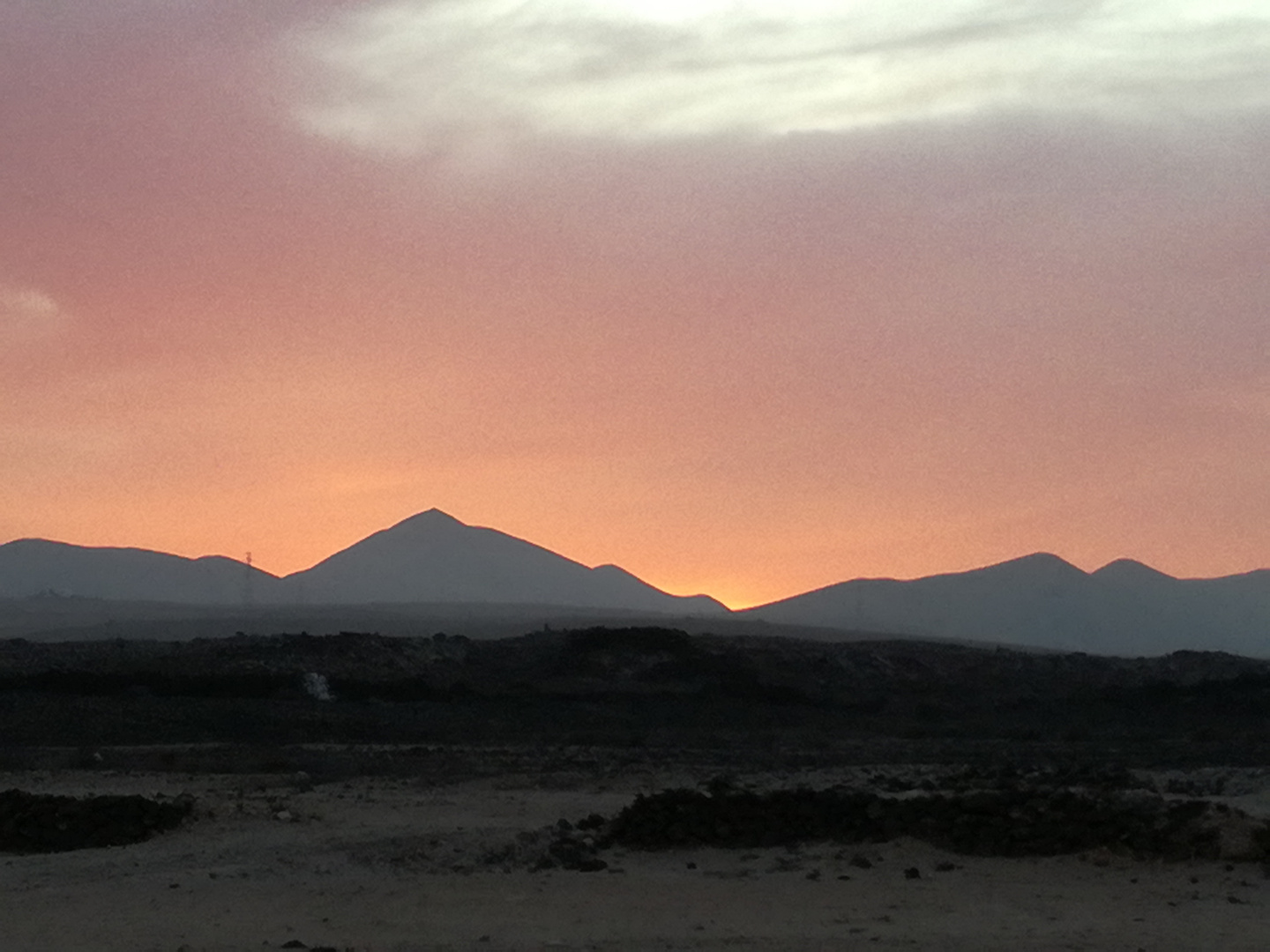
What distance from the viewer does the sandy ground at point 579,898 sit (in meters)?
12.0

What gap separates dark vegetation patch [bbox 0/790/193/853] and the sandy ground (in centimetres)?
46

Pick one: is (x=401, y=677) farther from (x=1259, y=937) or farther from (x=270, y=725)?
(x=1259, y=937)

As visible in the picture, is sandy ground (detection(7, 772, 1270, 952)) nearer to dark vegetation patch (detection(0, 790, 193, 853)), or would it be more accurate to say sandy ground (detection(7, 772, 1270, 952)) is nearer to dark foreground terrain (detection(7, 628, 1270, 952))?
dark foreground terrain (detection(7, 628, 1270, 952))

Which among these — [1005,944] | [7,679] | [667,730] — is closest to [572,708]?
[667,730]

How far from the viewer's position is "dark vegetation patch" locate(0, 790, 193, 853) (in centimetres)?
1677

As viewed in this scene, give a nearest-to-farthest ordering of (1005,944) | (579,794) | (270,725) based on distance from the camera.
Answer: (1005,944) → (579,794) → (270,725)

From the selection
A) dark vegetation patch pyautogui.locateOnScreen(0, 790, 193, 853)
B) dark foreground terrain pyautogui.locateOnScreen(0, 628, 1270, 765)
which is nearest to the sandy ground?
dark vegetation patch pyautogui.locateOnScreen(0, 790, 193, 853)

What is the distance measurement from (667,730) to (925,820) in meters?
20.3

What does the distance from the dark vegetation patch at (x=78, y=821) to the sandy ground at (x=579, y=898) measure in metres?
0.46

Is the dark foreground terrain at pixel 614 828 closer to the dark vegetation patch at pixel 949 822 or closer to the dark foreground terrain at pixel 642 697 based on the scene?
the dark vegetation patch at pixel 949 822

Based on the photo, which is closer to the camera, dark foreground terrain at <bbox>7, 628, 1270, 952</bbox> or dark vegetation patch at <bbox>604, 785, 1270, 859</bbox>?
dark foreground terrain at <bbox>7, 628, 1270, 952</bbox>

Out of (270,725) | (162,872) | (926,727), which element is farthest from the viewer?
(926,727)

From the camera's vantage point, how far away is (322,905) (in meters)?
13.4

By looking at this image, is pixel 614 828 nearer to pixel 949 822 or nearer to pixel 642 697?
pixel 949 822
